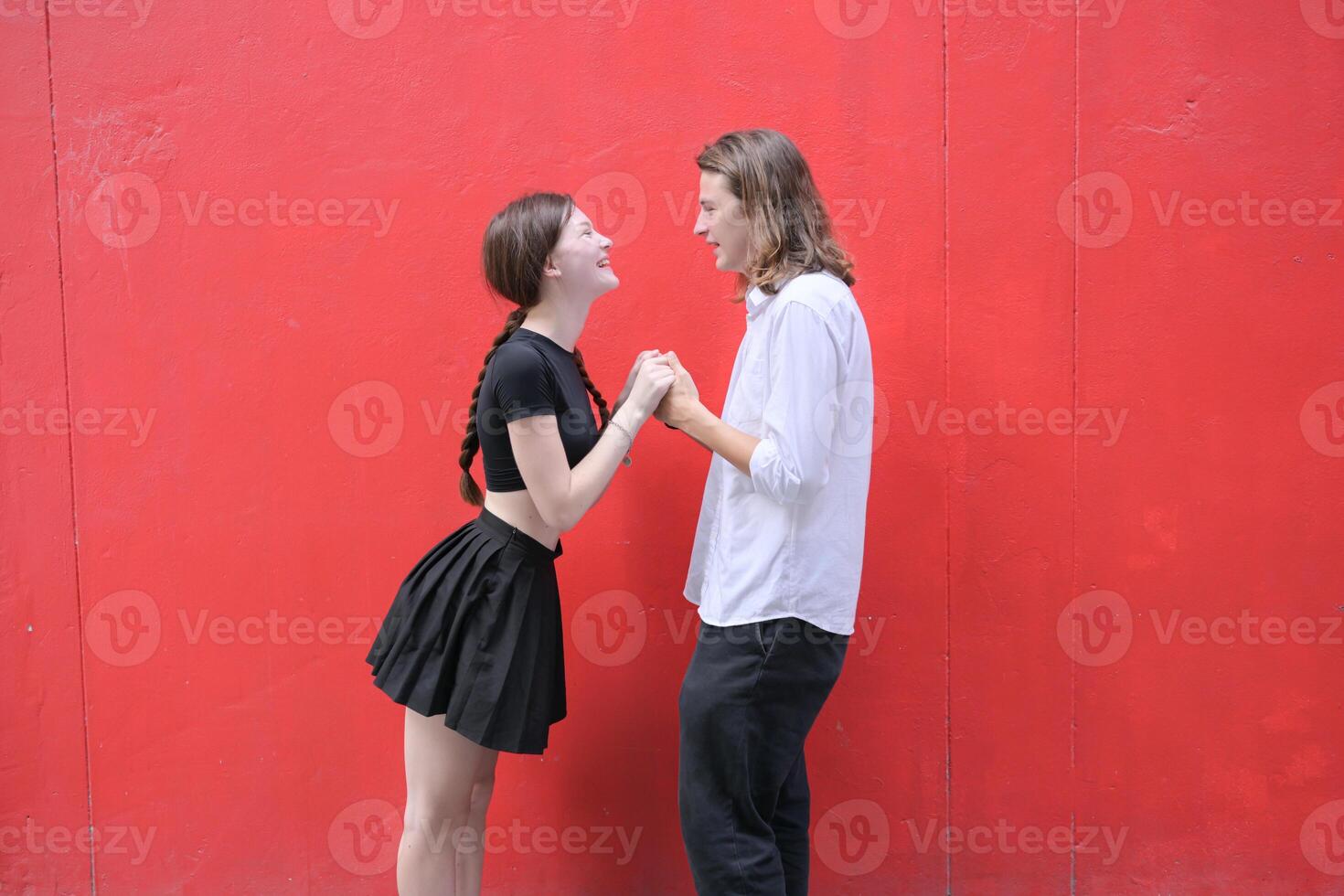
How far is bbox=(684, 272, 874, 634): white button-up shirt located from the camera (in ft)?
6.20

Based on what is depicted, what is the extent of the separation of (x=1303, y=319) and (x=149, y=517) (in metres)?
3.34

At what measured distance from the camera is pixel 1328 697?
2756mm

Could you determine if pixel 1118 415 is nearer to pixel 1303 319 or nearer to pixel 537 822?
pixel 1303 319

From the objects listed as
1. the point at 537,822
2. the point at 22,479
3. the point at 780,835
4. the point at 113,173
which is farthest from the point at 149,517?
the point at 780,835

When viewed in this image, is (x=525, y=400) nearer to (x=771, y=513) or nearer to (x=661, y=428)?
(x=771, y=513)

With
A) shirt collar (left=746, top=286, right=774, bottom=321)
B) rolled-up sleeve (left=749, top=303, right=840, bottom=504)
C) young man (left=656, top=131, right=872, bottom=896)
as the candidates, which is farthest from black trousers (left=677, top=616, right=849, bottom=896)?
shirt collar (left=746, top=286, right=774, bottom=321)

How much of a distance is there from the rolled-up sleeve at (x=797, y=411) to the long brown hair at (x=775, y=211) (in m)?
0.14

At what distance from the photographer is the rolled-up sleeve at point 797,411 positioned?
188cm

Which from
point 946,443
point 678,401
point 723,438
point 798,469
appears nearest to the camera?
point 798,469

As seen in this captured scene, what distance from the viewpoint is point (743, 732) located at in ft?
6.44

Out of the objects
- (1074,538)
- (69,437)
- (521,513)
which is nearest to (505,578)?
(521,513)

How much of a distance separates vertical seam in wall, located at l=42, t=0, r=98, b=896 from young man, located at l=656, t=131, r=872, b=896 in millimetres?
1837

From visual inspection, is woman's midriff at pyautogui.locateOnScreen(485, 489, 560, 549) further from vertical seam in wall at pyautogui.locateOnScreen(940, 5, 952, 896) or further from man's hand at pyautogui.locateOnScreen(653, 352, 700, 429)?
vertical seam in wall at pyautogui.locateOnScreen(940, 5, 952, 896)

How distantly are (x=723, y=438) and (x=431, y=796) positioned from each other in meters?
1.06
